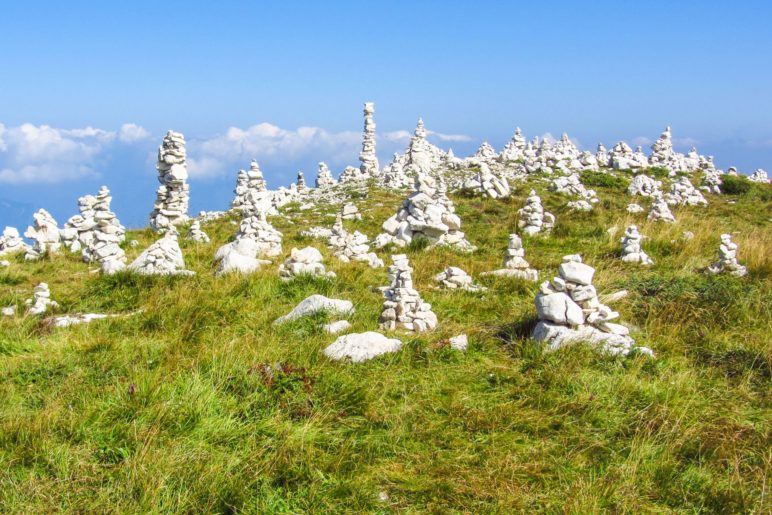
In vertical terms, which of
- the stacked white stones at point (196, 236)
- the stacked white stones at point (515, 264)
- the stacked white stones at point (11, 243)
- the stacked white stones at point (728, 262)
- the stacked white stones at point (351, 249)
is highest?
the stacked white stones at point (728, 262)

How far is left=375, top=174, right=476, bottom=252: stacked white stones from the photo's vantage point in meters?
17.0

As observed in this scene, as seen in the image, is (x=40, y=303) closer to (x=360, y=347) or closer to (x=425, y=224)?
(x=360, y=347)

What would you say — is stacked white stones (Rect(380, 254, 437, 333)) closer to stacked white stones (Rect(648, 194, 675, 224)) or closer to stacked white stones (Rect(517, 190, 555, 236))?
stacked white stones (Rect(517, 190, 555, 236))

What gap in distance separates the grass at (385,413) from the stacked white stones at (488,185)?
15947 millimetres

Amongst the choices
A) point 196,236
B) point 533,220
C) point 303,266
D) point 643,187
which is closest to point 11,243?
point 196,236

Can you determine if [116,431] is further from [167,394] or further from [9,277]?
[9,277]

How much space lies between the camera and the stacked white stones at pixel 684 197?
80.8 feet

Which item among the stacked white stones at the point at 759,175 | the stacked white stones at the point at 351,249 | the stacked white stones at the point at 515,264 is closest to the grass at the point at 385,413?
the stacked white stones at the point at 515,264

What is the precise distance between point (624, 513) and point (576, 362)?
273 cm

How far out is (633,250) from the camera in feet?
46.3

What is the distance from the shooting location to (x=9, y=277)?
43.7 ft

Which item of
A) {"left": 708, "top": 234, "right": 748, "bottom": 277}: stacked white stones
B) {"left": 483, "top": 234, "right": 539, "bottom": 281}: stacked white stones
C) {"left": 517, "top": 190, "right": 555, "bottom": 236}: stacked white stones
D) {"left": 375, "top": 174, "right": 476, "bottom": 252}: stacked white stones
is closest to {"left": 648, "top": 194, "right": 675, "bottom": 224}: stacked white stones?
{"left": 517, "top": 190, "right": 555, "bottom": 236}: stacked white stones

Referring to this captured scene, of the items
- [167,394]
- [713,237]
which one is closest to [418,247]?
[713,237]

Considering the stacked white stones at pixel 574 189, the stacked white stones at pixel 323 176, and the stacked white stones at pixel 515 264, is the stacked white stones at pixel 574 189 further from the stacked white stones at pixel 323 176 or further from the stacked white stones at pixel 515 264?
the stacked white stones at pixel 323 176
